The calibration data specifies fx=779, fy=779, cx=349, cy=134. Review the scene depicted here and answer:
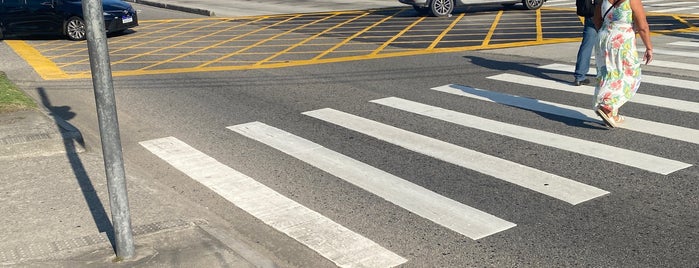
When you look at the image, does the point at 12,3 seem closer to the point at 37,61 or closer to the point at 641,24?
the point at 37,61

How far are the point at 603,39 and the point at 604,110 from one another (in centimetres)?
82

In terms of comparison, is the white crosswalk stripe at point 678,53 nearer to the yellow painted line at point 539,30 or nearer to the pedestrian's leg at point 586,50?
the yellow painted line at point 539,30

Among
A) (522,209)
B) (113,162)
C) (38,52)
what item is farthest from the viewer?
(38,52)

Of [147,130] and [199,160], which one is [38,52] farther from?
[199,160]

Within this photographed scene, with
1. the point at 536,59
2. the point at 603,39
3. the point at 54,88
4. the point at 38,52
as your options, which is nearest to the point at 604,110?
the point at 603,39

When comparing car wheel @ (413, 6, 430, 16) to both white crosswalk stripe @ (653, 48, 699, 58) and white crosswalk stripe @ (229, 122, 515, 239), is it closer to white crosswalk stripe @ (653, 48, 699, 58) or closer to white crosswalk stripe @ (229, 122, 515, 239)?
white crosswalk stripe @ (653, 48, 699, 58)

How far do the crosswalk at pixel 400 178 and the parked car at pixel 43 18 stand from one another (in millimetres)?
10845

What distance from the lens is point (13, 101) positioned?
32.1 feet

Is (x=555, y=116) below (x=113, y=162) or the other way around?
below

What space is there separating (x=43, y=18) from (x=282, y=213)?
1434cm

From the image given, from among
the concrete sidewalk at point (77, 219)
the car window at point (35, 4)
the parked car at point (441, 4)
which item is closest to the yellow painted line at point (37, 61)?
the car window at point (35, 4)

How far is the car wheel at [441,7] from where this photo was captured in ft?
69.8

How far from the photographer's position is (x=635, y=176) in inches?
265

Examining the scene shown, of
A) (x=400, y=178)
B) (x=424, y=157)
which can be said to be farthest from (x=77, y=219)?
(x=424, y=157)
